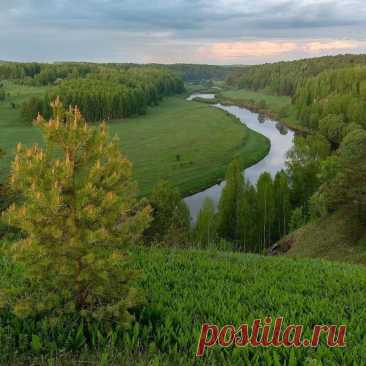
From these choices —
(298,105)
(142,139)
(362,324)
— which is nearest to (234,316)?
(362,324)

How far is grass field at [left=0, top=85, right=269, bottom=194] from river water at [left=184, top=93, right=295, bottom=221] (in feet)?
5.03

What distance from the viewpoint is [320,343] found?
1020 cm

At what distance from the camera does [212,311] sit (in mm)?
11602

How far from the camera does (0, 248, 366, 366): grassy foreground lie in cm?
936

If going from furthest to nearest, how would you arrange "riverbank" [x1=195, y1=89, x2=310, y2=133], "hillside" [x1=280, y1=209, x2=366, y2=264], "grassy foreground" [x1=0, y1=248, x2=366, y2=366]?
1. "riverbank" [x1=195, y1=89, x2=310, y2=133]
2. "hillside" [x1=280, y1=209, x2=366, y2=264]
3. "grassy foreground" [x1=0, y1=248, x2=366, y2=366]

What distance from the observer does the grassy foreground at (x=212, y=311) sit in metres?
A: 9.36

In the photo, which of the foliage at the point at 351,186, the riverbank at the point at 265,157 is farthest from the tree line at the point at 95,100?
the foliage at the point at 351,186

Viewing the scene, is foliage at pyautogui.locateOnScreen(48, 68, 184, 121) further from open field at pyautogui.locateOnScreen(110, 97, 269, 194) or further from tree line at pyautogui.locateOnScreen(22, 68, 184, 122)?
open field at pyautogui.locateOnScreen(110, 97, 269, 194)

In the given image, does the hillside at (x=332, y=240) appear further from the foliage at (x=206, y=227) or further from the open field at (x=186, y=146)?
the open field at (x=186, y=146)

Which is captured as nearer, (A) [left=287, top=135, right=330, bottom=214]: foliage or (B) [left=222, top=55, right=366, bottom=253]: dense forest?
(B) [left=222, top=55, right=366, bottom=253]: dense forest

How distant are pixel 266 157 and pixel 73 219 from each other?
Answer: 73181 mm

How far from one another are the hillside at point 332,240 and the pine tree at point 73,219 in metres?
23.5

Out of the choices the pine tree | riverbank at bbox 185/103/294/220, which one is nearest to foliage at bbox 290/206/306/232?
riverbank at bbox 185/103/294/220

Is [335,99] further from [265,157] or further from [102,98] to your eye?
[102,98]
